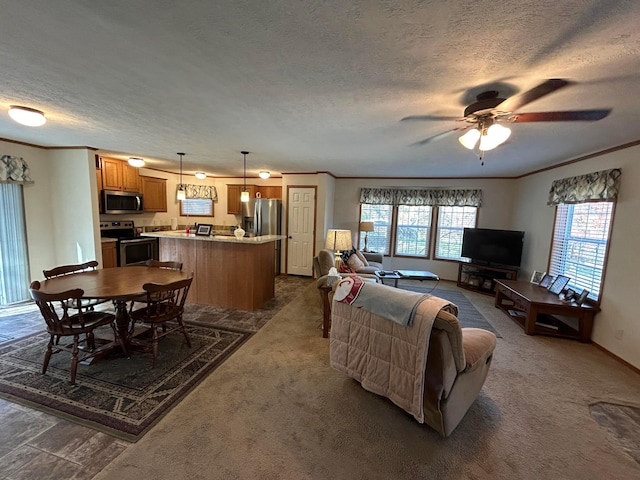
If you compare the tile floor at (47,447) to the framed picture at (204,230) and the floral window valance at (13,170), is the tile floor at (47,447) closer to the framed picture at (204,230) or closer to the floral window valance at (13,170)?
the framed picture at (204,230)

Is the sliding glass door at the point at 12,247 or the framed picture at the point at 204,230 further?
the framed picture at the point at 204,230

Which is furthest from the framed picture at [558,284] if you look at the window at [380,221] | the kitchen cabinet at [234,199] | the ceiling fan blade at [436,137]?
the kitchen cabinet at [234,199]

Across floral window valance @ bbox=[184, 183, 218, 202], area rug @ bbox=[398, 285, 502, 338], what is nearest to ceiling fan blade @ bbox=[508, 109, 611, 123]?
area rug @ bbox=[398, 285, 502, 338]

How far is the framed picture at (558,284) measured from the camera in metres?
3.79

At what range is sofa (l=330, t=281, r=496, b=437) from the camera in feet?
5.75

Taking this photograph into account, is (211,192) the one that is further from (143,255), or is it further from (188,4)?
(188,4)

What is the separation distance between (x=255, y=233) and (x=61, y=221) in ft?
10.8

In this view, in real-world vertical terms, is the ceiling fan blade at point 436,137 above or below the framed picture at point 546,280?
above

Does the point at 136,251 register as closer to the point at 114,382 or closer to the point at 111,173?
the point at 111,173

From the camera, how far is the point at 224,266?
4156mm

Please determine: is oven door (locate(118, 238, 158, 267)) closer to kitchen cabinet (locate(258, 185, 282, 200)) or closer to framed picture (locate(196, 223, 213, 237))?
framed picture (locate(196, 223, 213, 237))

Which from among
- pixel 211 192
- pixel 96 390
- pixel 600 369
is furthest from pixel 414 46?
pixel 211 192

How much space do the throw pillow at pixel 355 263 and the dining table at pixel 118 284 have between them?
278cm

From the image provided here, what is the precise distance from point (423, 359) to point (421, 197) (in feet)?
16.6
